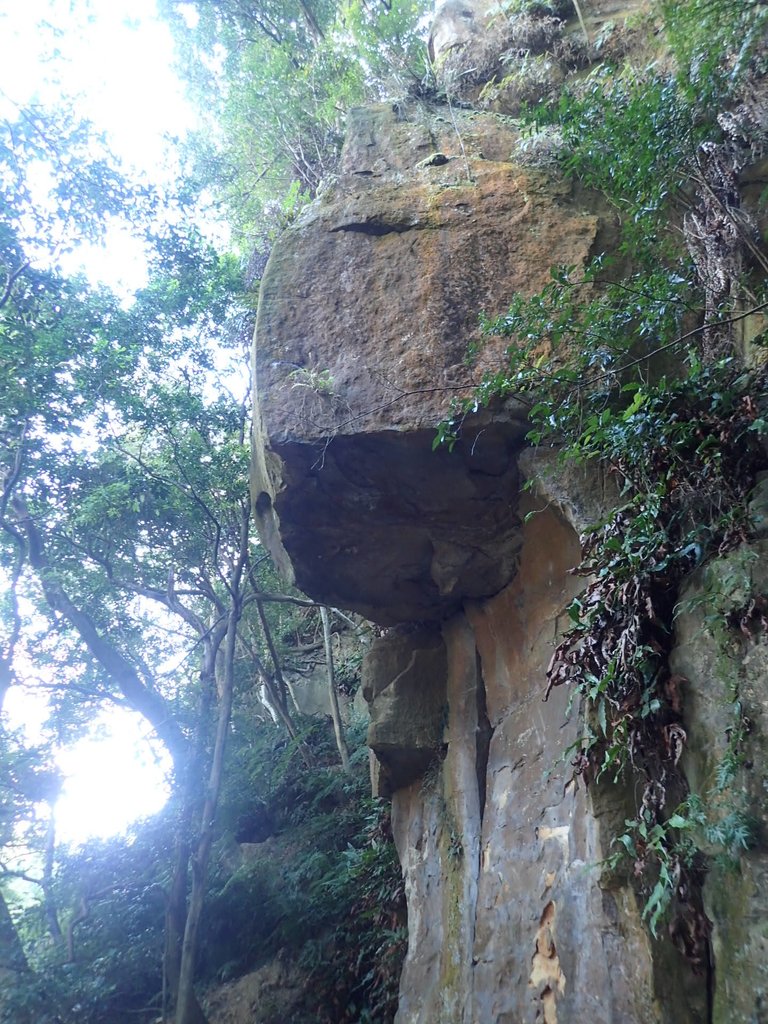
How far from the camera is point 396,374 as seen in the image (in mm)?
5273

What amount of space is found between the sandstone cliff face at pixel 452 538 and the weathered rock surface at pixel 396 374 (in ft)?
0.06

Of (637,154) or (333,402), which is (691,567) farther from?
(637,154)

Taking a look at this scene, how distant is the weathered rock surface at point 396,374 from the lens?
5195mm

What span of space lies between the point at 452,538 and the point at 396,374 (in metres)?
1.46

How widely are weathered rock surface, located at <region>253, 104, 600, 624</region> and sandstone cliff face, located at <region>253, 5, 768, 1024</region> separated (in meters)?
0.02

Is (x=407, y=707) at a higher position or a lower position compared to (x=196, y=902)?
higher

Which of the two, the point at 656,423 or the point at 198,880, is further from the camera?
the point at 198,880

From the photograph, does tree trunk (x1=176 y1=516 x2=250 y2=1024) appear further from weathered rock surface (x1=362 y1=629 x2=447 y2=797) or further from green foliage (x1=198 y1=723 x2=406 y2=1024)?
weathered rock surface (x1=362 y1=629 x2=447 y2=797)

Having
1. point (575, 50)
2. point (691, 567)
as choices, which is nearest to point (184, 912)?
point (691, 567)

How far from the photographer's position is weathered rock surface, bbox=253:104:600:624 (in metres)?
5.20

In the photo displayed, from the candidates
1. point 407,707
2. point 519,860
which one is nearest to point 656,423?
point 519,860

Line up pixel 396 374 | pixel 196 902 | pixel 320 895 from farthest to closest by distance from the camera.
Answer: pixel 320 895, pixel 196 902, pixel 396 374

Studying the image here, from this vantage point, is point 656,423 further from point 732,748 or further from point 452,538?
point 452,538

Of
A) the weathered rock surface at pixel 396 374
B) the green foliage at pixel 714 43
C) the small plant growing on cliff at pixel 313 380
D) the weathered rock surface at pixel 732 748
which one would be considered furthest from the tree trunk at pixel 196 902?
the green foliage at pixel 714 43
